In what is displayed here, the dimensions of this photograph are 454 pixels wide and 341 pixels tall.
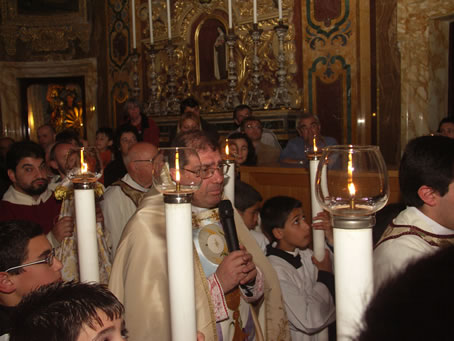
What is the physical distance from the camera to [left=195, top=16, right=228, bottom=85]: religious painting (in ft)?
30.8

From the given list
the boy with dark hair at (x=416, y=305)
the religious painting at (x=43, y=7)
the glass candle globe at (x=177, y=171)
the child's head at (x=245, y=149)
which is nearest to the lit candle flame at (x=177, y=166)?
the glass candle globe at (x=177, y=171)

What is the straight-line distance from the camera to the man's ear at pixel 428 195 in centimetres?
202

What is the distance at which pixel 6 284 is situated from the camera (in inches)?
81.7

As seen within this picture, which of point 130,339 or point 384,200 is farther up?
point 384,200

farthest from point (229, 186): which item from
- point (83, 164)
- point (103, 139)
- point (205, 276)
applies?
point (103, 139)

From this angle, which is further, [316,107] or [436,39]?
[316,107]

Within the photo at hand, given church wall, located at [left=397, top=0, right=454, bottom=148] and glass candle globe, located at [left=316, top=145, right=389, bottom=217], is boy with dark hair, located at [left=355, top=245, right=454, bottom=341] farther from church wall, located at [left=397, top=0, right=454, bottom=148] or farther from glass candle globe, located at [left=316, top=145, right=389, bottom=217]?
church wall, located at [left=397, top=0, right=454, bottom=148]

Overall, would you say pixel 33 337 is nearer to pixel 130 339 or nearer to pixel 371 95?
pixel 130 339

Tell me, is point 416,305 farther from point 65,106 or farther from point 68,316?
point 65,106

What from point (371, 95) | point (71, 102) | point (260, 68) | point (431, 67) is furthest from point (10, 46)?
point (431, 67)

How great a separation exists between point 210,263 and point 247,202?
1117mm

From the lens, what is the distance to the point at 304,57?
8.16 metres

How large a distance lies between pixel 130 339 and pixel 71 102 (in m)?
11.4

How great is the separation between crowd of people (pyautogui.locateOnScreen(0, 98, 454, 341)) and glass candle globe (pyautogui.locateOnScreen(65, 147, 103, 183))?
20mm
